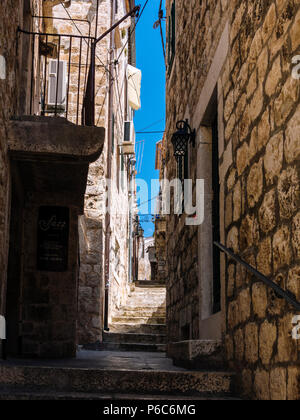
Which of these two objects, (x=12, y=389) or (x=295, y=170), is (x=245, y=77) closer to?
(x=295, y=170)

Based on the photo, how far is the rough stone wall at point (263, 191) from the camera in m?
2.76

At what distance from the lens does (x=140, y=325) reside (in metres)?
11.2

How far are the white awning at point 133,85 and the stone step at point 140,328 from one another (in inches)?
309

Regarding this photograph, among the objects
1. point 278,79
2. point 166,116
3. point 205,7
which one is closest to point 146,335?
point 166,116

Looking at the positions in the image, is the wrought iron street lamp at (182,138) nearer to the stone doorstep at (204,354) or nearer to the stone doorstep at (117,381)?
the stone doorstep at (204,354)

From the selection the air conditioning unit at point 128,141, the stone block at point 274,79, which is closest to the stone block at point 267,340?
the stone block at point 274,79

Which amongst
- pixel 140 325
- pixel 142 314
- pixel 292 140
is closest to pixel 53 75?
pixel 140 325

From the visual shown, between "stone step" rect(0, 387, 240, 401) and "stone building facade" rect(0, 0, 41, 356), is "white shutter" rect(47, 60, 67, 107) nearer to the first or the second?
"stone building facade" rect(0, 0, 41, 356)

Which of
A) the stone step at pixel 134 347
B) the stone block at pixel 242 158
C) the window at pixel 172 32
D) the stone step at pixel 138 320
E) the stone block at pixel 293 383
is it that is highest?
the window at pixel 172 32

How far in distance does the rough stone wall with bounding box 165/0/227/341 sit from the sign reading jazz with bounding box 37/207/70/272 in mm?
1424

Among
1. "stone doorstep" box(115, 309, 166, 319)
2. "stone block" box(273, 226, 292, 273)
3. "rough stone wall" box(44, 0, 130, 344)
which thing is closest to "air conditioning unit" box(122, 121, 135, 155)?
"rough stone wall" box(44, 0, 130, 344)

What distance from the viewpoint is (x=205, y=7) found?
5.70m

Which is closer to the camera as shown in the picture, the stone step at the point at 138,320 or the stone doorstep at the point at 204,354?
the stone doorstep at the point at 204,354

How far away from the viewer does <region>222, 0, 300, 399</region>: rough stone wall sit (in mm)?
2760
